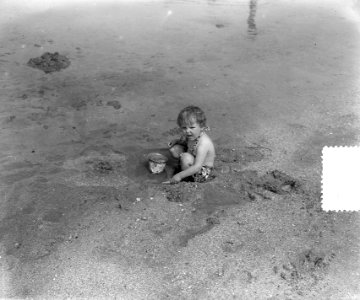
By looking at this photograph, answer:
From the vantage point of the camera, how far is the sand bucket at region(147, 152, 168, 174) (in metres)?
4.09

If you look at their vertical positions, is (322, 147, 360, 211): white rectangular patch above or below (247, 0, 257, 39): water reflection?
above

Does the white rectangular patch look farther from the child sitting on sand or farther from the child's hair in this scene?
the child's hair

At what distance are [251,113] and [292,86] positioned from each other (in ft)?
3.35

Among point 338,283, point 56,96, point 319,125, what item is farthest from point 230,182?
point 56,96

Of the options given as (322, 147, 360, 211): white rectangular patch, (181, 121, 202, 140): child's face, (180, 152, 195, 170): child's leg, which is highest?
(181, 121, 202, 140): child's face

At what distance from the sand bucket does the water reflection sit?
4383 mm

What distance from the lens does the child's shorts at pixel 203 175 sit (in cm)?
411

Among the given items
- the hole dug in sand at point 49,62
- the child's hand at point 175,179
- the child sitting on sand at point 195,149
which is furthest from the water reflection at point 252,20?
the child's hand at point 175,179

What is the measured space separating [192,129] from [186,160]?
0.30 meters

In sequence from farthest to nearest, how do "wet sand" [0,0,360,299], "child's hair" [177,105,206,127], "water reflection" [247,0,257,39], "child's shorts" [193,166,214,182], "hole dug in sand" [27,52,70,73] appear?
"water reflection" [247,0,257,39] → "hole dug in sand" [27,52,70,73] → "child's shorts" [193,166,214,182] → "child's hair" [177,105,206,127] → "wet sand" [0,0,360,299]

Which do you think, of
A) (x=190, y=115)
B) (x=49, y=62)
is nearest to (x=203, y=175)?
(x=190, y=115)

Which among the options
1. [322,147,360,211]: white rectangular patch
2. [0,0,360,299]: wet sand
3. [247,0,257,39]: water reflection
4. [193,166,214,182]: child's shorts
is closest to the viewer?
[0,0,360,299]: wet sand

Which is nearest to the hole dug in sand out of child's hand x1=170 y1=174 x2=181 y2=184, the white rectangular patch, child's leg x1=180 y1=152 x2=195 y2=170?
child's leg x1=180 y1=152 x2=195 y2=170

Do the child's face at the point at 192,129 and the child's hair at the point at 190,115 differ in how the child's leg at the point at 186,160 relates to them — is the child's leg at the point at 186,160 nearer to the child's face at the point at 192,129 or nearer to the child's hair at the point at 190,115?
the child's face at the point at 192,129
